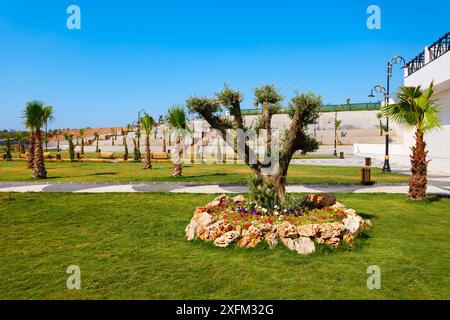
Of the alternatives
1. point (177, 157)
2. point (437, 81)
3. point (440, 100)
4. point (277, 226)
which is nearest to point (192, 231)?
point (277, 226)

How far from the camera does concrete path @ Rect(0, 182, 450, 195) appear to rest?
1533 cm

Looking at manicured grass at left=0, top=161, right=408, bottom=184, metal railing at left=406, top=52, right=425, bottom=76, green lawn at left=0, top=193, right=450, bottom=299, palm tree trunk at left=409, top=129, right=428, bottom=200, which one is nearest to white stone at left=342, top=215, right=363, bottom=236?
green lawn at left=0, top=193, right=450, bottom=299

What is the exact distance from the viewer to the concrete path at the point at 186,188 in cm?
1533

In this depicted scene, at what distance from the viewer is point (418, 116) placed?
43.5 feet

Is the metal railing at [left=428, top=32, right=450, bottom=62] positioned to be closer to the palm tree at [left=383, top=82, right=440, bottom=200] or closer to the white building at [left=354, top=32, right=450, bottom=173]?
the white building at [left=354, top=32, right=450, bottom=173]

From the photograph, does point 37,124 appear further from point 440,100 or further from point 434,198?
point 440,100

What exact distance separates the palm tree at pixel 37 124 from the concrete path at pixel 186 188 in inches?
111

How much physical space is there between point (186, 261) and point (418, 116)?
11.2m

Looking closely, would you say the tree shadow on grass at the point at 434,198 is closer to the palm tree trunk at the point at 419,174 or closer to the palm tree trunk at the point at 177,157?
the palm tree trunk at the point at 419,174

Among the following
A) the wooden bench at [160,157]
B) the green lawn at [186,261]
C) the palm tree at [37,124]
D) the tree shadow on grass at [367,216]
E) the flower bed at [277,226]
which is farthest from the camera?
the wooden bench at [160,157]

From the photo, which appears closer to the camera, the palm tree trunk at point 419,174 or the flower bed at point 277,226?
the flower bed at point 277,226

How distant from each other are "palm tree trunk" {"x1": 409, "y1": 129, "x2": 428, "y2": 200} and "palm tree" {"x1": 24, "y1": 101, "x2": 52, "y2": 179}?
1994 centimetres

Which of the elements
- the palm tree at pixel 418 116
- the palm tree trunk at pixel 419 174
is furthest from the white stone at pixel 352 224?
the palm tree at pixel 418 116
